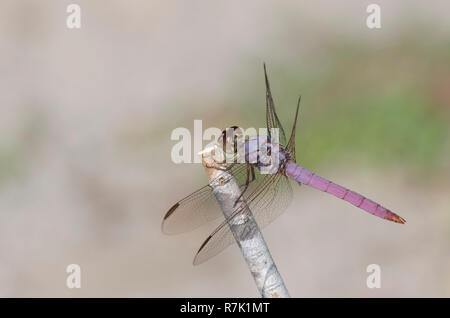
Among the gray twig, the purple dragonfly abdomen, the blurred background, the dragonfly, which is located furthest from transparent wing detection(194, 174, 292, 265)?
the blurred background

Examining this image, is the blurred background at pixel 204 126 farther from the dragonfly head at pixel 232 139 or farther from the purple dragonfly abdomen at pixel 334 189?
the dragonfly head at pixel 232 139

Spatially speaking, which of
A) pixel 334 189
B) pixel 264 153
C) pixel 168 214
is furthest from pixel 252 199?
pixel 334 189

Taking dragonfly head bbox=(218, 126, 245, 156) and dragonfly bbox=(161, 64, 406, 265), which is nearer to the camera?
dragonfly bbox=(161, 64, 406, 265)

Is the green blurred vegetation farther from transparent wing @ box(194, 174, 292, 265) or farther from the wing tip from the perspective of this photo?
the wing tip

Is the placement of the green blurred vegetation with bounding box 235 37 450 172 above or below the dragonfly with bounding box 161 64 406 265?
above

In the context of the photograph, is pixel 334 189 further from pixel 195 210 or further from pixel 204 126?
pixel 204 126

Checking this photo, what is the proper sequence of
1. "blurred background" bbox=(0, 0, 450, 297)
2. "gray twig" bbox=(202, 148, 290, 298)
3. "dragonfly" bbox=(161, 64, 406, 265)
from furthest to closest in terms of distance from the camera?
"blurred background" bbox=(0, 0, 450, 297)
"dragonfly" bbox=(161, 64, 406, 265)
"gray twig" bbox=(202, 148, 290, 298)

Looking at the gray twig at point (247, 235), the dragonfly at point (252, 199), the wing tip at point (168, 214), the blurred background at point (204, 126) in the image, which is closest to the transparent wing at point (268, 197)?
the dragonfly at point (252, 199)
